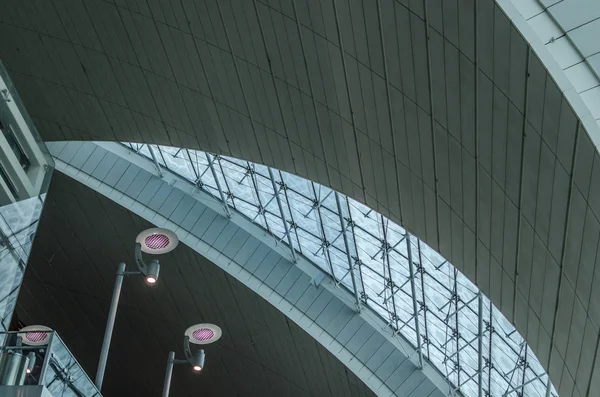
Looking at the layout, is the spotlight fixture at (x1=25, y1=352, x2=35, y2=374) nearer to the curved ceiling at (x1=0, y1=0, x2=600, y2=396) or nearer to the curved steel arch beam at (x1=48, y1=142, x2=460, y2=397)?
the curved ceiling at (x1=0, y1=0, x2=600, y2=396)

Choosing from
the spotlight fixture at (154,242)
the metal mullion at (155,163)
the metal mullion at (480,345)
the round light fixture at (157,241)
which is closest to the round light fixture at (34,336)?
the spotlight fixture at (154,242)

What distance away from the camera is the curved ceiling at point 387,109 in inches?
385

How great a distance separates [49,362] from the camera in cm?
978

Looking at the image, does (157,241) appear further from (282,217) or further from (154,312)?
(154,312)

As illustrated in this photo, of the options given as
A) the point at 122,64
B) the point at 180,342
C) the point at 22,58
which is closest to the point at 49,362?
the point at 122,64

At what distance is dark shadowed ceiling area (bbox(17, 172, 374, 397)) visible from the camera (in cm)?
2753

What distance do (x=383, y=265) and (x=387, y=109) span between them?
1554 cm

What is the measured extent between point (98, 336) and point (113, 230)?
8.41 m

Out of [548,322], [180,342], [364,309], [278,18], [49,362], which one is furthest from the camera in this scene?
[180,342]

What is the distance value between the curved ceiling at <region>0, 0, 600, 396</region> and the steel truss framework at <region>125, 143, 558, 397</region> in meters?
5.68

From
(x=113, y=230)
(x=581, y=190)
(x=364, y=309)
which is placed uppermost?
(x=113, y=230)

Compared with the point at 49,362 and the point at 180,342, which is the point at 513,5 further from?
the point at 180,342

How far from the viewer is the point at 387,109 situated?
1335 cm

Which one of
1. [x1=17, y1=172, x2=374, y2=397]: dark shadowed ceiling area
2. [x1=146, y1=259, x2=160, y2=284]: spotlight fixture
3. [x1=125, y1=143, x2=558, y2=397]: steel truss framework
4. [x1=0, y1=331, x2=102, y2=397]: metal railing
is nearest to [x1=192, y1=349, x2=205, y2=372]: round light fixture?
[x1=146, y1=259, x2=160, y2=284]: spotlight fixture
